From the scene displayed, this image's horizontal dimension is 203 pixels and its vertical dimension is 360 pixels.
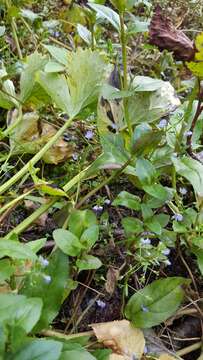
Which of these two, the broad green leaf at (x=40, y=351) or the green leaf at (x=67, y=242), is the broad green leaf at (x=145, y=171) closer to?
the green leaf at (x=67, y=242)

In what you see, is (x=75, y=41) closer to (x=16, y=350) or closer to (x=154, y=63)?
(x=154, y=63)

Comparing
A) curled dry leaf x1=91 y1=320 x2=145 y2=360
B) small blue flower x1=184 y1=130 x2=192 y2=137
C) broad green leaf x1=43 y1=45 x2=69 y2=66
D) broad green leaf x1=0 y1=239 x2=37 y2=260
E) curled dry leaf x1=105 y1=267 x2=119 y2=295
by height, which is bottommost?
curled dry leaf x1=91 y1=320 x2=145 y2=360

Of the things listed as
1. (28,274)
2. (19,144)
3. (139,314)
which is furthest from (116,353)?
(19,144)

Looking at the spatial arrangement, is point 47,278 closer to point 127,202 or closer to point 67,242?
point 67,242

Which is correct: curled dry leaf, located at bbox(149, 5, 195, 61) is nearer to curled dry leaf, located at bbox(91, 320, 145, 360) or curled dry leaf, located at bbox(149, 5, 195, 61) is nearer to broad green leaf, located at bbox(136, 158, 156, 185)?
broad green leaf, located at bbox(136, 158, 156, 185)

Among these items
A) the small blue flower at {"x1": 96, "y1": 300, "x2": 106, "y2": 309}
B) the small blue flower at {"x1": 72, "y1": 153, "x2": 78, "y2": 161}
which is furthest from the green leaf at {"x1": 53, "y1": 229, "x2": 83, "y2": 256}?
the small blue flower at {"x1": 72, "y1": 153, "x2": 78, "y2": 161}

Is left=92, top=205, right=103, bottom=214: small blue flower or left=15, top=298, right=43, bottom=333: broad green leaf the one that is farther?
left=92, top=205, right=103, bottom=214: small blue flower
